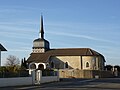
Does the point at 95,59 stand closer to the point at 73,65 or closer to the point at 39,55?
the point at 73,65

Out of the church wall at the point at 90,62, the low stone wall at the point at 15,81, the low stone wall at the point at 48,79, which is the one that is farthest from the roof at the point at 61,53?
the low stone wall at the point at 15,81

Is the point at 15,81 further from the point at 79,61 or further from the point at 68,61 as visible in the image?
the point at 68,61

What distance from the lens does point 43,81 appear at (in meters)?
45.6

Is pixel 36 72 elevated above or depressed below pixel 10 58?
below

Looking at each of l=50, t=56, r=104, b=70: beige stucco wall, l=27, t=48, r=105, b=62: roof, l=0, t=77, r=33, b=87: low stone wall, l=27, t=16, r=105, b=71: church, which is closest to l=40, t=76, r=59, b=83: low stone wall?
l=0, t=77, r=33, b=87: low stone wall

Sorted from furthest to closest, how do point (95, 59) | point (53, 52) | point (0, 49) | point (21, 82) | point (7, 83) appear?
1. point (53, 52)
2. point (95, 59)
3. point (0, 49)
4. point (21, 82)
5. point (7, 83)

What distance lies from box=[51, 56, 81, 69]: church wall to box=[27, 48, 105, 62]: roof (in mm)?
1148

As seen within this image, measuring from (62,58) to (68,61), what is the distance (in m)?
2.59

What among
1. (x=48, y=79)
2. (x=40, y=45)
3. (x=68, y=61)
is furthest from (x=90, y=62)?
(x=48, y=79)

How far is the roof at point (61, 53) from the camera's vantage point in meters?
115

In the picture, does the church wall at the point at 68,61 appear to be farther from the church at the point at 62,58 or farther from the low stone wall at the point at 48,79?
the low stone wall at the point at 48,79

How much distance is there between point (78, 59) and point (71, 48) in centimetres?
856

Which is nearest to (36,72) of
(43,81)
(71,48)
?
(43,81)

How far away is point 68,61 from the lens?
386 feet
